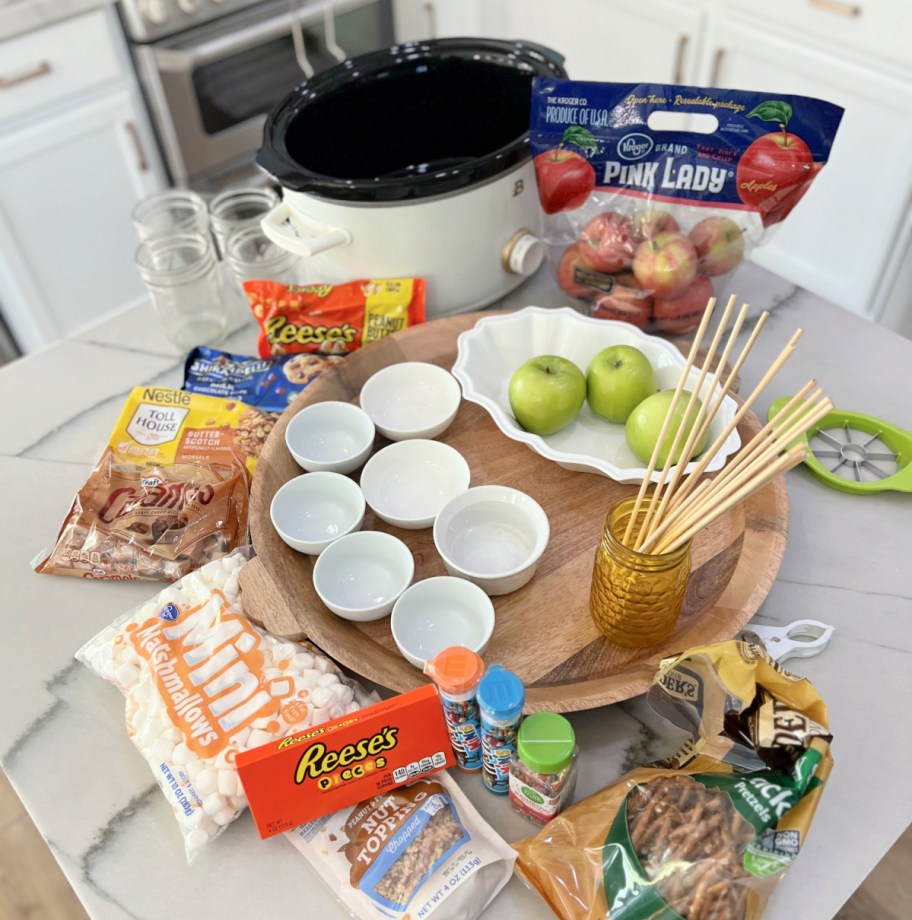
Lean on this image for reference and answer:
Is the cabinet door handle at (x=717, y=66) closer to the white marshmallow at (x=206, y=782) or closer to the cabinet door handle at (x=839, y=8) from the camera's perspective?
the cabinet door handle at (x=839, y=8)

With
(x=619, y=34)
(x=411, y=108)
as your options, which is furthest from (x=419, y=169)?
(x=619, y=34)

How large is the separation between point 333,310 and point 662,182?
0.41 metres

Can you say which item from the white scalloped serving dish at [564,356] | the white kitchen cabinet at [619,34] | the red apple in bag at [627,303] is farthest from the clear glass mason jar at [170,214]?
the white kitchen cabinet at [619,34]

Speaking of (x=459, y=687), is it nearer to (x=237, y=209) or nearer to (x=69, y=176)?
(x=237, y=209)

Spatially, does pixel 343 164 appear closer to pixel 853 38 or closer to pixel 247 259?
pixel 247 259

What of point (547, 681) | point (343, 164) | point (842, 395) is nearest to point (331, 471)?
point (547, 681)

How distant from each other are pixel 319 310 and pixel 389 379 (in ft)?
0.42

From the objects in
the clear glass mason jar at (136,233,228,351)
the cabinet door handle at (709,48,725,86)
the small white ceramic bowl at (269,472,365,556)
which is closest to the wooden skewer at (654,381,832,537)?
the small white ceramic bowl at (269,472,365,556)

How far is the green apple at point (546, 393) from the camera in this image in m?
0.93

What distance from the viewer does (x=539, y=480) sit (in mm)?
934

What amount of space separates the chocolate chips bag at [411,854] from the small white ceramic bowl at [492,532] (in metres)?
0.21

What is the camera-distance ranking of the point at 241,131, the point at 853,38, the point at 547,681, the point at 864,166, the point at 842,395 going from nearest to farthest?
the point at 547,681 < the point at 842,395 < the point at 853,38 < the point at 864,166 < the point at 241,131

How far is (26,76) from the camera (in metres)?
1.74

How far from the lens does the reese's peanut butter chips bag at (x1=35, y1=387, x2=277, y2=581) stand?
0.86 metres
